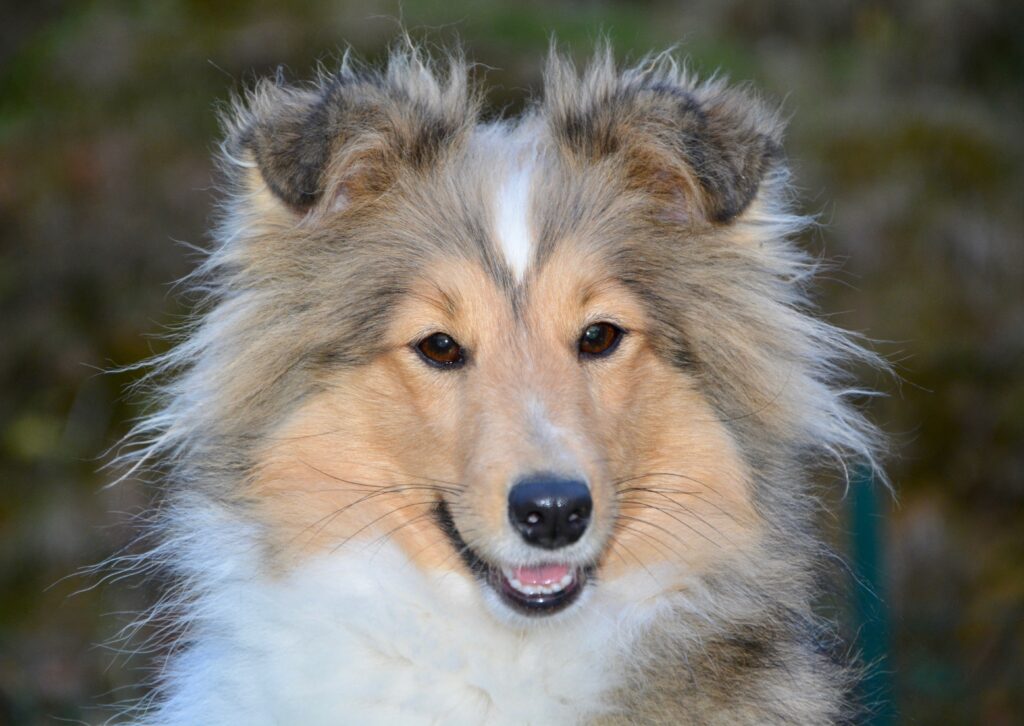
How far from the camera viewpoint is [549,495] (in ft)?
10.6

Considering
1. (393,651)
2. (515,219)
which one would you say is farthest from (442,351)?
(393,651)

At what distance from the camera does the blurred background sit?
7.64 meters

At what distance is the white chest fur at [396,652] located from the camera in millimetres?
3381

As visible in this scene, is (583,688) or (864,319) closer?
(583,688)

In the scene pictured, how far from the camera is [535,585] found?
3408 millimetres

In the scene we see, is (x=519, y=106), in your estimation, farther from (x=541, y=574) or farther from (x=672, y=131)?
(x=541, y=574)

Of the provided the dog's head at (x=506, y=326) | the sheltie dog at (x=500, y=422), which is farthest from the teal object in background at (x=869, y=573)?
the dog's head at (x=506, y=326)

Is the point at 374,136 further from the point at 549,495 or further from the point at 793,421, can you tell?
the point at 793,421

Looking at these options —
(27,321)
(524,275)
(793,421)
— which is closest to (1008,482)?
(793,421)

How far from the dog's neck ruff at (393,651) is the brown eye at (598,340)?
2.19 ft

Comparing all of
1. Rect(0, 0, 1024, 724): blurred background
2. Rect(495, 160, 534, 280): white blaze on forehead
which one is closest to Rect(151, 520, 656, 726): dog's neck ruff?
Rect(495, 160, 534, 280): white blaze on forehead

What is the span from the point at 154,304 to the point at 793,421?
576cm

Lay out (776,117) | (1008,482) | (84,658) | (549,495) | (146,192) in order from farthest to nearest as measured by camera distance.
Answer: (146,192) → (1008,482) → (84,658) → (776,117) → (549,495)

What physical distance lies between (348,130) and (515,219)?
1.78 feet
